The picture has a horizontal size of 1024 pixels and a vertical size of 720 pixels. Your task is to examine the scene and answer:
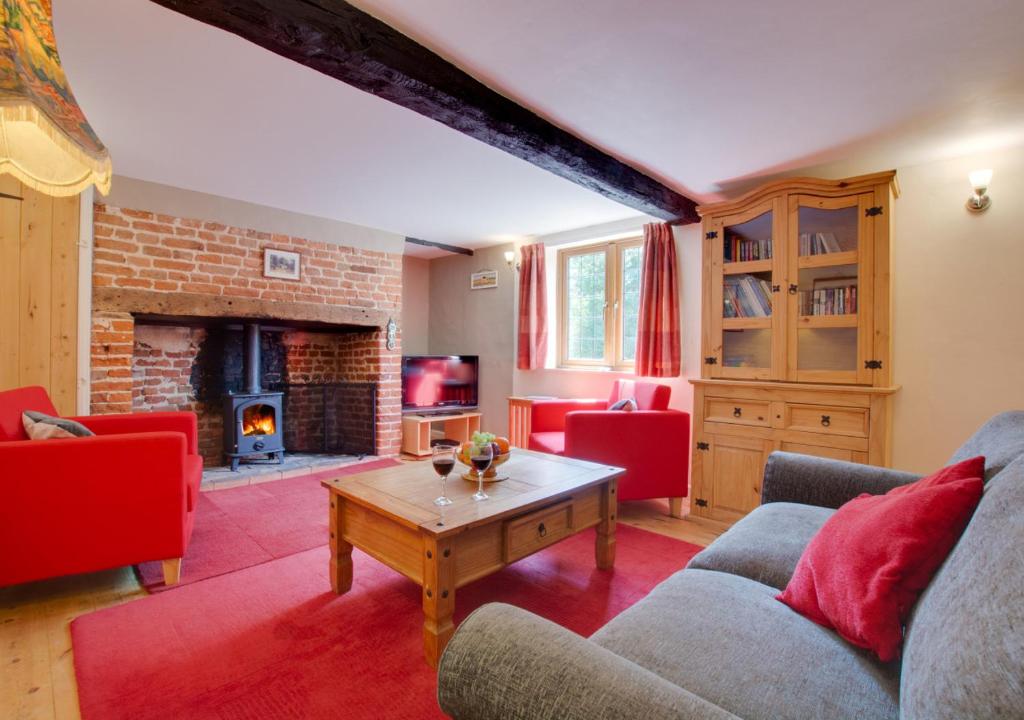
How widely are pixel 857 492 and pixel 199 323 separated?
4607 mm

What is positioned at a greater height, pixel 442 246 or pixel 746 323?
pixel 442 246

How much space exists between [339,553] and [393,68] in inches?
78.2

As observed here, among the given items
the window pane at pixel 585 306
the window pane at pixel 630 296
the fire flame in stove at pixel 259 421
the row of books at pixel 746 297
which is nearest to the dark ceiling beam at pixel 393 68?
the row of books at pixel 746 297

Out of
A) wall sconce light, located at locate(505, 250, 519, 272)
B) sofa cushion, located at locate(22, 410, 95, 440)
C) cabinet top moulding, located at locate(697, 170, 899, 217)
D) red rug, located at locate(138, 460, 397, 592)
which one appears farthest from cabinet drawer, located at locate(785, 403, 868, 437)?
sofa cushion, located at locate(22, 410, 95, 440)

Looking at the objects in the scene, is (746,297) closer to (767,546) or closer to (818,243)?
(818,243)

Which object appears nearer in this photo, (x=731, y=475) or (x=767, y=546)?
(x=767, y=546)

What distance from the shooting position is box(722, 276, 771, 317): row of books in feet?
10.2

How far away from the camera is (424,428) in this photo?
509 centimetres

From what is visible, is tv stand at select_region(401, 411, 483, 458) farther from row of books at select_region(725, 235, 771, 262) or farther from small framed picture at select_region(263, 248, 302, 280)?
row of books at select_region(725, 235, 771, 262)

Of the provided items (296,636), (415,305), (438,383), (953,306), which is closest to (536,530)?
(296,636)

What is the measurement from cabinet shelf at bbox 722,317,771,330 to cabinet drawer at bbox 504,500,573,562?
1799 millimetres

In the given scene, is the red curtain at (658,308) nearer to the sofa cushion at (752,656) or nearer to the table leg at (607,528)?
the table leg at (607,528)

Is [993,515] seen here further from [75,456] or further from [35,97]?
[75,456]

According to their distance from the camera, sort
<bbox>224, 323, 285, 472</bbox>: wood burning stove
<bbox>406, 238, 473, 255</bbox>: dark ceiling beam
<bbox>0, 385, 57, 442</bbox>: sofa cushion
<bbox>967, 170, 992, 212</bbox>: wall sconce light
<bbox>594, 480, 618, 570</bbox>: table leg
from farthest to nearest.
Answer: <bbox>406, 238, 473, 255</bbox>: dark ceiling beam, <bbox>224, 323, 285, 472</bbox>: wood burning stove, <bbox>967, 170, 992, 212</bbox>: wall sconce light, <bbox>594, 480, 618, 570</bbox>: table leg, <bbox>0, 385, 57, 442</bbox>: sofa cushion
